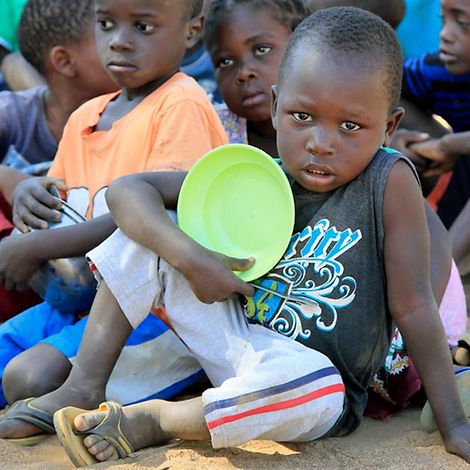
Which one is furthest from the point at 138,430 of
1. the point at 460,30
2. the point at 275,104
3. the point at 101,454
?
the point at 460,30

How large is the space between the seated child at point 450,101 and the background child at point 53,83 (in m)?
1.47

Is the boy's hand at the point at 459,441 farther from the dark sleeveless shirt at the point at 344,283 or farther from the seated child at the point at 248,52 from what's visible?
the seated child at the point at 248,52

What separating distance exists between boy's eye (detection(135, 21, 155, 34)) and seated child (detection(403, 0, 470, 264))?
1522 millimetres

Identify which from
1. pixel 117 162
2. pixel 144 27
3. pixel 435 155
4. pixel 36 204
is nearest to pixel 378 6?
pixel 435 155

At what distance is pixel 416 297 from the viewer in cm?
238

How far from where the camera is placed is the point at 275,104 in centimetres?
257

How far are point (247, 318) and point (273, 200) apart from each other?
0.33 m

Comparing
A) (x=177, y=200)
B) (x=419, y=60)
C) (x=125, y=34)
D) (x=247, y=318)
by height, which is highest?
(x=125, y=34)

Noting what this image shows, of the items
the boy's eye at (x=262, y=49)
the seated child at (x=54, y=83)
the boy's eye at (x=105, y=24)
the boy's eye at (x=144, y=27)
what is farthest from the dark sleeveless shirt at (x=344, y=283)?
the seated child at (x=54, y=83)

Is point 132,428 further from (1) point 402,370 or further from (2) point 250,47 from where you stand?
(2) point 250,47

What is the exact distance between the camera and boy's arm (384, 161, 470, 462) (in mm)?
2338

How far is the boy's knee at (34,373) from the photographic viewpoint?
9.14ft

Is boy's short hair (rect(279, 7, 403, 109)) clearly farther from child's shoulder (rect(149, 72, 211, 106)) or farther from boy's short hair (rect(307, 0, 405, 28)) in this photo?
boy's short hair (rect(307, 0, 405, 28))

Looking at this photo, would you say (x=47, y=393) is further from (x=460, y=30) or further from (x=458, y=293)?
(x=460, y=30)
